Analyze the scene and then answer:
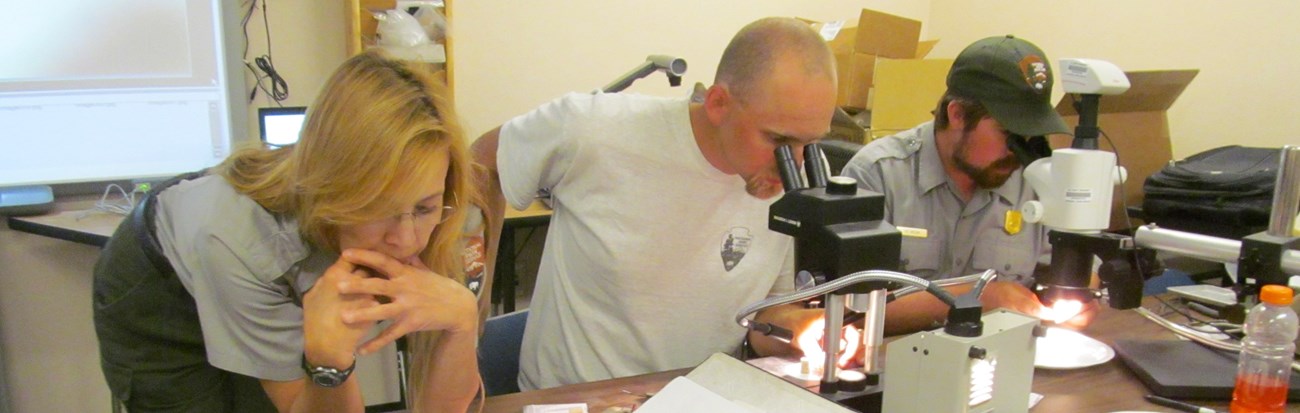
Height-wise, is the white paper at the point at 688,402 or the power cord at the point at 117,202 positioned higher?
the power cord at the point at 117,202

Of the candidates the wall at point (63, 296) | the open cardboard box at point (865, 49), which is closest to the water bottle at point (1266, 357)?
the open cardboard box at point (865, 49)

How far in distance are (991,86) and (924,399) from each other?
2.65ft

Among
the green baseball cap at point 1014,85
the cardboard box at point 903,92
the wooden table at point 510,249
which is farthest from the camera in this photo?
the cardboard box at point 903,92

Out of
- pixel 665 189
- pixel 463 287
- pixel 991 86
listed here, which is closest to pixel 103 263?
pixel 463 287

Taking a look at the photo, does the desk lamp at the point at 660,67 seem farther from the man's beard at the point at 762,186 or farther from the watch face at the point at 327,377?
the watch face at the point at 327,377

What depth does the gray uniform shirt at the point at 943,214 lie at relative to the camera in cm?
187

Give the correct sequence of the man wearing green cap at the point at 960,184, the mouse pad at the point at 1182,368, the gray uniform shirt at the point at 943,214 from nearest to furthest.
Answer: the mouse pad at the point at 1182,368 < the man wearing green cap at the point at 960,184 < the gray uniform shirt at the point at 943,214

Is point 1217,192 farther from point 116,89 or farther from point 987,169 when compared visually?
point 116,89

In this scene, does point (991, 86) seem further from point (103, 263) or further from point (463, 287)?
point (103, 263)

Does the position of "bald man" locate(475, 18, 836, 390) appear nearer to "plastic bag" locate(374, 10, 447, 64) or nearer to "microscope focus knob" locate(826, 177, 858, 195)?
"microscope focus knob" locate(826, 177, 858, 195)

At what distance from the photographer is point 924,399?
113cm

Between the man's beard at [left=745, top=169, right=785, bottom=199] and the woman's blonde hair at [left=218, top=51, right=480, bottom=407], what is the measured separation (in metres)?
0.55

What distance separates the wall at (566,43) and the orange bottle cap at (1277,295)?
7.53 feet

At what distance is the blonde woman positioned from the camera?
108cm
